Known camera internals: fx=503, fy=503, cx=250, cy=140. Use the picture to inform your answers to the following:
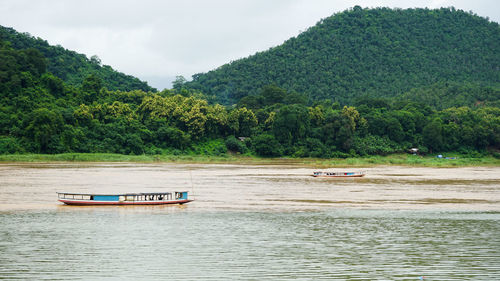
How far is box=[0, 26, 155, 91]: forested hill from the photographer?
10325cm

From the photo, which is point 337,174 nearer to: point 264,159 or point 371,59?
point 264,159

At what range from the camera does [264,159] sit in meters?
77.0

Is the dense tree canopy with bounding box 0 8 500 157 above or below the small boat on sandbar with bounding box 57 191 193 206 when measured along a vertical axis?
above

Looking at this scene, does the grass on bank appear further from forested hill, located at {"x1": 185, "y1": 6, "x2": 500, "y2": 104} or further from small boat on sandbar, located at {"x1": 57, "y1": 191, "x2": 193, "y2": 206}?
forested hill, located at {"x1": 185, "y1": 6, "x2": 500, "y2": 104}

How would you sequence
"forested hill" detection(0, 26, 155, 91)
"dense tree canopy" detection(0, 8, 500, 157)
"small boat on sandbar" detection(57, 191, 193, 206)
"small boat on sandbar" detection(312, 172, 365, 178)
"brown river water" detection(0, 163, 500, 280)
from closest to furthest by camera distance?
"brown river water" detection(0, 163, 500, 280)
"small boat on sandbar" detection(57, 191, 193, 206)
"small boat on sandbar" detection(312, 172, 365, 178)
"dense tree canopy" detection(0, 8, 500, 157)
"forested hill" detection(0, 26, 155, 91)

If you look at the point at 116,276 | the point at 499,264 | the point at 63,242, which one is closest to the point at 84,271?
the point at 116,276

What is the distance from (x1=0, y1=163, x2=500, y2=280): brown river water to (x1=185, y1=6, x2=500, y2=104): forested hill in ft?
308

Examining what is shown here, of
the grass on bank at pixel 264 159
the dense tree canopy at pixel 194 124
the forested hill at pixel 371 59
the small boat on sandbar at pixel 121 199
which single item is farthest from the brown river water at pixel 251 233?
the forested hill at pixel 371 59

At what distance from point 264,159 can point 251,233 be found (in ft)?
178

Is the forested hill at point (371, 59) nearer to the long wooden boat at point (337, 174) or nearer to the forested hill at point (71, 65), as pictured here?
the forested hill at point (71, 65)

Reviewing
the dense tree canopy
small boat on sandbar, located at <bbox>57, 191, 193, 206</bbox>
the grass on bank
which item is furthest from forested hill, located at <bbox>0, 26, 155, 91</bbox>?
small boat on sandbar, located at <bbox>57, 191, 193, 206</bbox>

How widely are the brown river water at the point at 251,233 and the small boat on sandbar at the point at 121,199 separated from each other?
0.40 m

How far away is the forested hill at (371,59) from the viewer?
13600 centimetres

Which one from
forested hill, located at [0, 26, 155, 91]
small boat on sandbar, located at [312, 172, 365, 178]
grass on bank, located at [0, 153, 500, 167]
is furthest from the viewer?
forested hill, located at [0, 26, 155, 91]
